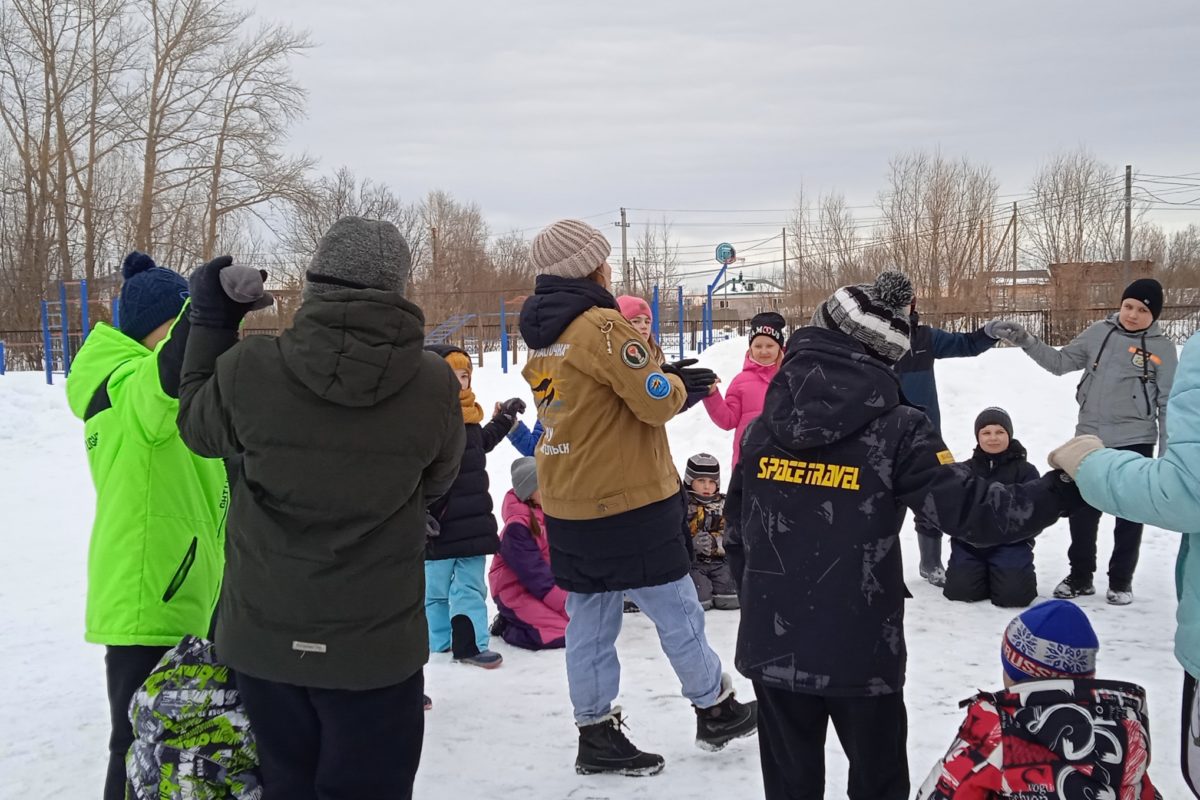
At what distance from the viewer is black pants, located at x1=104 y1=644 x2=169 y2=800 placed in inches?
104

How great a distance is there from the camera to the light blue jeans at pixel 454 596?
480cm

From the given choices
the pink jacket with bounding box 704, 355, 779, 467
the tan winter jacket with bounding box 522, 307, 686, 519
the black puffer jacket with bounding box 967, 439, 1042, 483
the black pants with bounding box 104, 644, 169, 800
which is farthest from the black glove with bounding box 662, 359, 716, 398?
the black puffer jacket with bounding box 967, 439, 1042, 483

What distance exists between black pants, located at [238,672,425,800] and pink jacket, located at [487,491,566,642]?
276 centimetres

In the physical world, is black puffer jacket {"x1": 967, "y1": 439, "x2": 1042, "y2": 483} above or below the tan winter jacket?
below

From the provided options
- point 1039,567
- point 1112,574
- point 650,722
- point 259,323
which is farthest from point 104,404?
point 259,323

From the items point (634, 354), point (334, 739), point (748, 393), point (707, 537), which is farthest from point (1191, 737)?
point (707, 537)

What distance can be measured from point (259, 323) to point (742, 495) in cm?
3025

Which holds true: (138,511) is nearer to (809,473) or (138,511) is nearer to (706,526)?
(809,473)

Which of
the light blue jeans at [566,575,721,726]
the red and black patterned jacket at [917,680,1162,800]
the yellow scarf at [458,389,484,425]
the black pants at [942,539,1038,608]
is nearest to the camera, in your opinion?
the red and black patterned jacket at [917,680,1162,800]

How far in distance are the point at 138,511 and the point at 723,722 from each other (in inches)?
87.2

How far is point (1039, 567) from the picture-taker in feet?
21.0

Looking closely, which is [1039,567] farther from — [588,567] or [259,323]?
[259,323]

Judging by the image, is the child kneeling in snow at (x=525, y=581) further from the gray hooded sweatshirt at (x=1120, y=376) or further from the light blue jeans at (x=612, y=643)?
the gray hooded sweatshirt at (x=1120, y=376)

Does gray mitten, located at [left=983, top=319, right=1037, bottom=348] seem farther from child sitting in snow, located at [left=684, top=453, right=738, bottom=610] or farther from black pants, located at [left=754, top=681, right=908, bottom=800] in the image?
black pants, located at [left=754, top=681, right=908, bottom=800]
